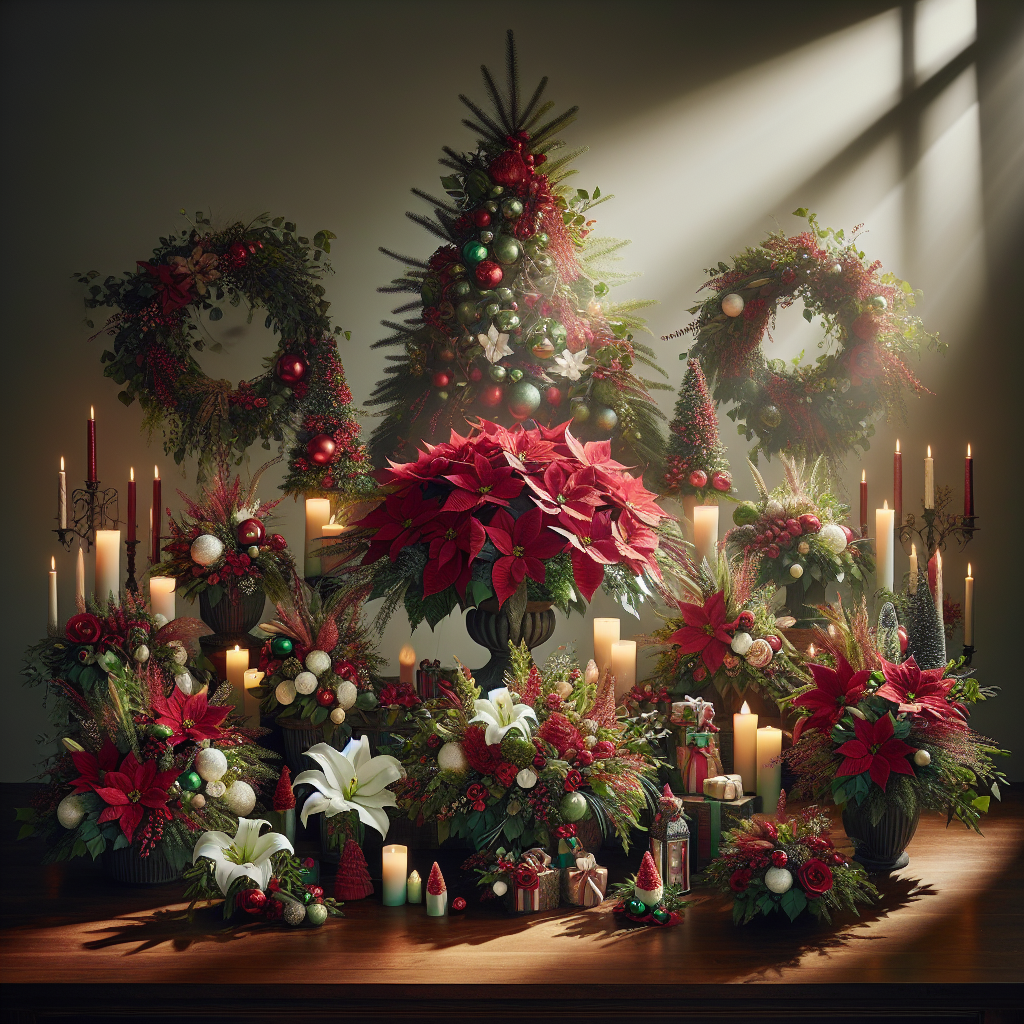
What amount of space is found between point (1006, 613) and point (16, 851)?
2.75m

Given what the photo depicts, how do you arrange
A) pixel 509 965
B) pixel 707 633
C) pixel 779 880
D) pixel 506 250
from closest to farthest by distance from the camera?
pixel 509 965 → pixel 779 880 → pixel 707 633 → pixel 506 250

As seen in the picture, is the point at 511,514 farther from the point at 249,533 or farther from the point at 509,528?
the point at 249,533

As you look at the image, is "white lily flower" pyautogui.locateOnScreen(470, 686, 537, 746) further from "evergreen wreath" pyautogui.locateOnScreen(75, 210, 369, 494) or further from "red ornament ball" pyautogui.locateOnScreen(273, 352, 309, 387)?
"red ornament ball" pyautogui.locateOnScreen(273, 352, 309, 387)

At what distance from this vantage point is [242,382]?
2354 mm

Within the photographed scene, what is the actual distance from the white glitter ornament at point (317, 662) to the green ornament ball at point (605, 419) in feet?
2.54

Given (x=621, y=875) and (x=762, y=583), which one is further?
(x=762, y=583)

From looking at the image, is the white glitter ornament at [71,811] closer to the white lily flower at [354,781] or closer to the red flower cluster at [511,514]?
the white lily flower at [354,781]

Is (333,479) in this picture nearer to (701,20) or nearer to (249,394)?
(249,394)

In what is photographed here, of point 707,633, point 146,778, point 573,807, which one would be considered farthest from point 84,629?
point 707,633

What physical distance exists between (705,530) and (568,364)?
46 centimetres

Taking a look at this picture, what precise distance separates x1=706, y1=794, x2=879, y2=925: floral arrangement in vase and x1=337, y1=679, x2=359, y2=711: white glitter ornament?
27.4 inches

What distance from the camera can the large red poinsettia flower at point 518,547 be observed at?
1680 millimetres

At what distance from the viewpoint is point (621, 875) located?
1.74 m
